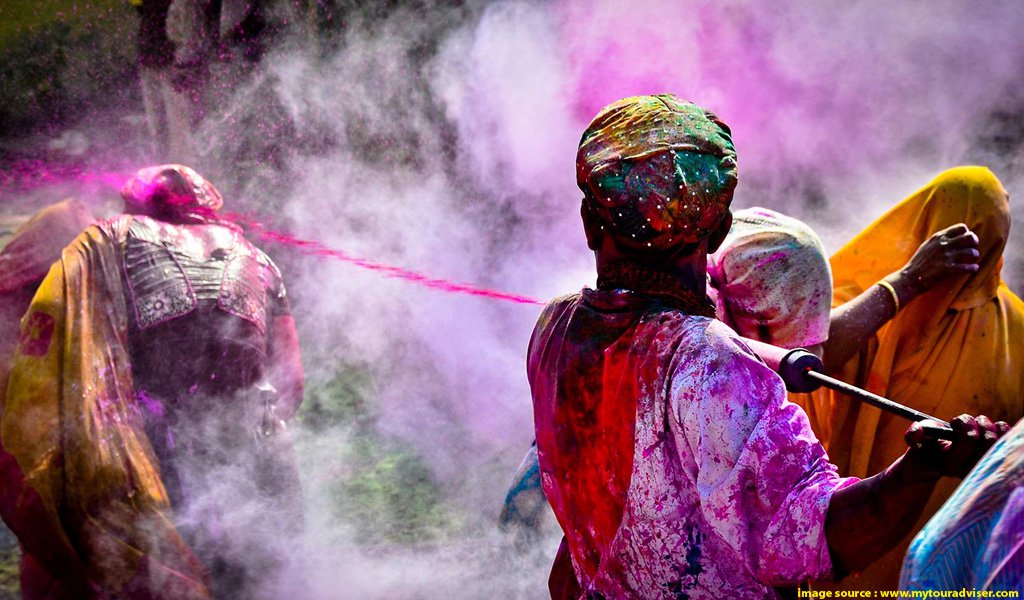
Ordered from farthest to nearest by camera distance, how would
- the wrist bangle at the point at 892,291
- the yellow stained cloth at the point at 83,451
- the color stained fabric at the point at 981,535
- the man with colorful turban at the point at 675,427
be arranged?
the yellow stained cloth at the point at 83,451, the wrist bangle at the point at 892,291, the man with colorful turban at the point at 675,427, the color stained fabric at the point at 981,535

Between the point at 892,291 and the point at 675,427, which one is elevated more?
the point at 675,427

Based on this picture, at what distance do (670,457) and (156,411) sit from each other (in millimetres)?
3010

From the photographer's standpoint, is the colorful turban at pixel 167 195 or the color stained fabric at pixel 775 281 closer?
the color stained fabric at pixel 775 281

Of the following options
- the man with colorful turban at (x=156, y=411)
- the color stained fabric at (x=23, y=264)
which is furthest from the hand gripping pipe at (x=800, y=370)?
the color stained fabric at (x=23, y=264)

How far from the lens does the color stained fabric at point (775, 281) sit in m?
2.55

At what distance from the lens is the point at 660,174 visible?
159cm

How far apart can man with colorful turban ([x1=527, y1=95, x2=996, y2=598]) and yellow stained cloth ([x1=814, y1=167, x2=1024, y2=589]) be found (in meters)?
1.44

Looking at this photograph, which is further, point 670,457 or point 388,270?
point 388,270

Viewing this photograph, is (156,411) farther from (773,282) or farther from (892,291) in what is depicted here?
(892,291)

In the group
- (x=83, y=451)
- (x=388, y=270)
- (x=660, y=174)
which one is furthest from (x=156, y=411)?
(x=660, y=174)

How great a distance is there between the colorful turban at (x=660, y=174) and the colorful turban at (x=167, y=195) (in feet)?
9.66

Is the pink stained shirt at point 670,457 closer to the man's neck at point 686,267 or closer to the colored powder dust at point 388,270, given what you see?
the man's neck at point 686,267

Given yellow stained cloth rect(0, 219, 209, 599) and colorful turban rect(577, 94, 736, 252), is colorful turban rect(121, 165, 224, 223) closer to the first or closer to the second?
yellow stained cloth rect(0, 219, 209, 599)

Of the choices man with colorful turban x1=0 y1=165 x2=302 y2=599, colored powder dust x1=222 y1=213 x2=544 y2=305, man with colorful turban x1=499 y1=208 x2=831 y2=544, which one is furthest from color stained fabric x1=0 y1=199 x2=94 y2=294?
man with colorful turban x1=499 y1=208 x2=831 y2=544
